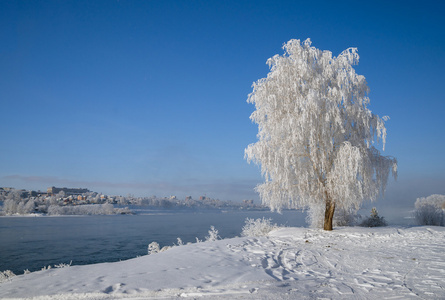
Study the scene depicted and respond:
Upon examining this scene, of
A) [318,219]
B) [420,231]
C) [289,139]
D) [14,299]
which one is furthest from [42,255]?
[420,231]

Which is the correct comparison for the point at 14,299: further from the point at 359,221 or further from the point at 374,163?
the point at 359,221

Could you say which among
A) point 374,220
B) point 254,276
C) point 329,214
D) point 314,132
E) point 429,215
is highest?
point 314,132

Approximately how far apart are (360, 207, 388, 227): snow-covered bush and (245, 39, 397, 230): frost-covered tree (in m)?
6.86

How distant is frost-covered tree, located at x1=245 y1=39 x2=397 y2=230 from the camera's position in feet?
38.9

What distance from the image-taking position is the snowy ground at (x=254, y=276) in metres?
4.30

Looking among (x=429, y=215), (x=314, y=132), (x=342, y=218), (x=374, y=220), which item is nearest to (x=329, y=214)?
(x=314, y=132)

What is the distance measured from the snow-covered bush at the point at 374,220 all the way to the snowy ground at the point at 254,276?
10.4 metres

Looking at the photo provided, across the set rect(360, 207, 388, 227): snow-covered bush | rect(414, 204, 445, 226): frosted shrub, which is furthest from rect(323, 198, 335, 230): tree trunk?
rect(414, 204, 445, 226): frosted shrub

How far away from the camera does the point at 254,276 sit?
522cm

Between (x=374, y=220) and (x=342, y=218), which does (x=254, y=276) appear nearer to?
(x=342, y=218)

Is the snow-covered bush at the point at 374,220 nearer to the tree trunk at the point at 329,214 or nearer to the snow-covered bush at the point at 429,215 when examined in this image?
the snow-covered bush at the point at 429,215

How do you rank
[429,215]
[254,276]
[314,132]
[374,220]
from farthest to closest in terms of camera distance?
[429,215]
[374,220]
[314,132]
[254,276]

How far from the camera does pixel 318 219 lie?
706 inches

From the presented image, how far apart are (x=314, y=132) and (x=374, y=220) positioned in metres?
10.1
